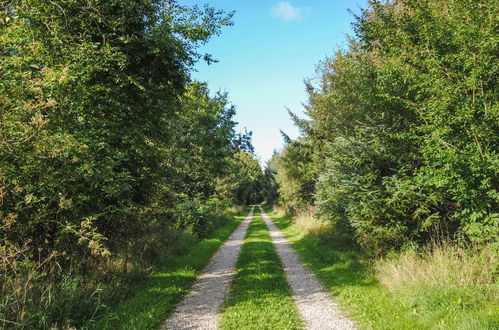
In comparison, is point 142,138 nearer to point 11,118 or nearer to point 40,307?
point 11,118

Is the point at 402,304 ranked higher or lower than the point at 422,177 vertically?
lower

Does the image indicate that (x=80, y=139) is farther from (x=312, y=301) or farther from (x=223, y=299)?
(x=312, y=301)

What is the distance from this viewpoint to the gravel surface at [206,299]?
20.8 feet

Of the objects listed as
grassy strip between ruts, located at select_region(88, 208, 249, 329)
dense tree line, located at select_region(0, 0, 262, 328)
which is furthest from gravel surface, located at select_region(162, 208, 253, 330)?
dense tree line, located at select_region(0, 0, 262, 328)

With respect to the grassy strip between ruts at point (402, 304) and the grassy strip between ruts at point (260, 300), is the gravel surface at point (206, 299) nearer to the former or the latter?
the grassy strip between ruts at point (260, 300)

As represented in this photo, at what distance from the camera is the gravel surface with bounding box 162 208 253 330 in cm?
634

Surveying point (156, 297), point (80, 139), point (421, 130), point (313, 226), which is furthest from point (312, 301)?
point (313, 226)

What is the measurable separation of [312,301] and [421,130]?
5.25 m

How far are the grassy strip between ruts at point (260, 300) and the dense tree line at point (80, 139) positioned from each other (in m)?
3.04

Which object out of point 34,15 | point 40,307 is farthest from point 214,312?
point 34,15

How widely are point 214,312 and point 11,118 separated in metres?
5.56

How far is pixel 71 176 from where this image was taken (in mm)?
6219

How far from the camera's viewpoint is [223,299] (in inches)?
307

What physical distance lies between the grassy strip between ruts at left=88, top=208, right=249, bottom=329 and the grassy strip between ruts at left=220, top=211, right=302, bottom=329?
1377 millimetres
